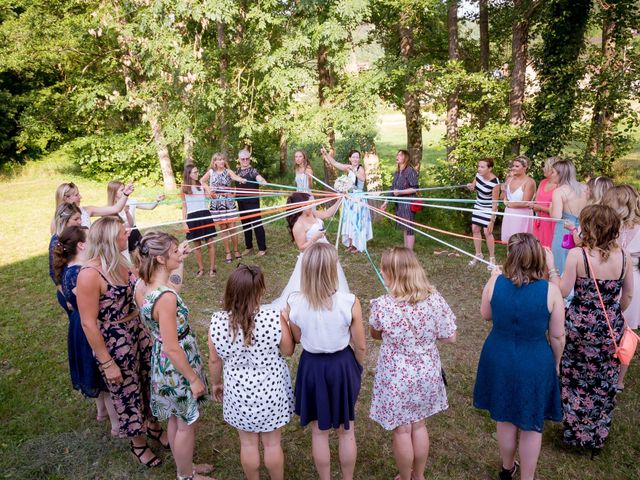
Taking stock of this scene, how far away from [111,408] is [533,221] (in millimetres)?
4897

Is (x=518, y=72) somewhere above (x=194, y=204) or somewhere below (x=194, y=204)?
above

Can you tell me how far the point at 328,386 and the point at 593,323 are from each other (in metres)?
1.87

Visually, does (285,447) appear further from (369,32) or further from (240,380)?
(369,32)

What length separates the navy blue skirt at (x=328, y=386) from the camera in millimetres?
2727

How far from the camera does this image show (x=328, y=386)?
108 inches

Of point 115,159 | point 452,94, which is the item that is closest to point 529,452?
point 452,94

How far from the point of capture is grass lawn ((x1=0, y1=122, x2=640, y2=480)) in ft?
10.7

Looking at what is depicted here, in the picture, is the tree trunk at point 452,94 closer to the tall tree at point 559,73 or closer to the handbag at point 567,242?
the tall tree at point 559,73

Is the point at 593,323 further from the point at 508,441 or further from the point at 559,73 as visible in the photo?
the point at 559,73

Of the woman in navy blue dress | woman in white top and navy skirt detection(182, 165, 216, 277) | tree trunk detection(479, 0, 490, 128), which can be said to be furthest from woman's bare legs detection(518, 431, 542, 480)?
tree trunk detection(479, 0, 490, 128)

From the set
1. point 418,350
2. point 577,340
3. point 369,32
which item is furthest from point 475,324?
point 369,32

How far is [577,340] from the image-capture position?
10.7ft

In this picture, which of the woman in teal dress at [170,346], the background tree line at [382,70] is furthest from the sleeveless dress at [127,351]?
the background tree line at [382,70]

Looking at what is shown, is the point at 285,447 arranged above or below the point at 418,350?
below
